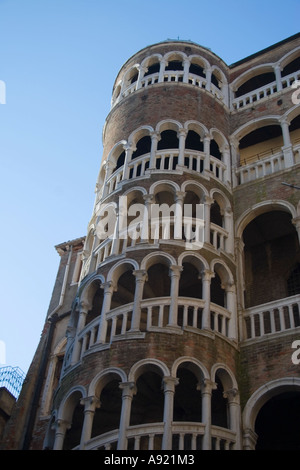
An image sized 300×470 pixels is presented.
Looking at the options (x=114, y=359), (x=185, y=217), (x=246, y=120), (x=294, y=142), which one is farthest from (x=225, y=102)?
(x=114, y=359)

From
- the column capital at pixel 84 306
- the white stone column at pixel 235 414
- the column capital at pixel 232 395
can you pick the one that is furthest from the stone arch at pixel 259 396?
the column capital at pixel 84 306

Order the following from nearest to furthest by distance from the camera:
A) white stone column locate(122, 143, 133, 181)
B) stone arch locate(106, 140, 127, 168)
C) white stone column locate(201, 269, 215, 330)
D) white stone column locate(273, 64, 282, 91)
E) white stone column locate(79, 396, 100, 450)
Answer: white stone column locate(79, 396, 100, 450)
white stone column locate(201, 269, 215, 330)
white stone column locate(122, 143, 133, 181)
stone arch locate(106, 140, 127, 168)
white stone column locate(273, 64, 282, 91)

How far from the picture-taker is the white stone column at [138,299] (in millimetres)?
14820

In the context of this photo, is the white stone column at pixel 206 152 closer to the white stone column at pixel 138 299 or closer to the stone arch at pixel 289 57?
the white stone column at pixel 138 299

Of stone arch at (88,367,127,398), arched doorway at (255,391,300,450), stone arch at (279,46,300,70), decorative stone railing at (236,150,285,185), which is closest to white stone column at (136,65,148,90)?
stone arch at (279,46,300,70)

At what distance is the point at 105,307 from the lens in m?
15.7

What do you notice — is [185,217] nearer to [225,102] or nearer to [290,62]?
[225,102]

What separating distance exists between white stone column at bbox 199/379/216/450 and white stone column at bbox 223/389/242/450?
0.68 m

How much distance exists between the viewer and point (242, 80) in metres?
24.3

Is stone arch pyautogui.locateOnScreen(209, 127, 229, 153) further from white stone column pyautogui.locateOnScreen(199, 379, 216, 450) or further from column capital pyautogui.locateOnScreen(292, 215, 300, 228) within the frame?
white stone column pyautogui.locateOnScreen(199, 379, 216, 450)

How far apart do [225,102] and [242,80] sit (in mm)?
1916

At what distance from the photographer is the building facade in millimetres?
14273

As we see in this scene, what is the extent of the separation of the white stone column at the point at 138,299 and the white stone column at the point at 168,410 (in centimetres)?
167

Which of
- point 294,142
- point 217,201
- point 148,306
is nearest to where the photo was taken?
point 148,306
